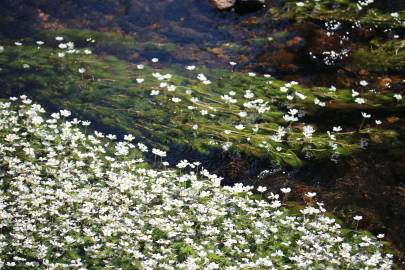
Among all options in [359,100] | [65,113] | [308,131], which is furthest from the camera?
[359,100]

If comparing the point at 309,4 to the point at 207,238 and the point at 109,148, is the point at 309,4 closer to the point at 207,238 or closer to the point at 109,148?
the point at 109,148

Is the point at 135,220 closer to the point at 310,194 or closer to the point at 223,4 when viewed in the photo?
the point at 310,194

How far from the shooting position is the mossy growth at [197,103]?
1080cm

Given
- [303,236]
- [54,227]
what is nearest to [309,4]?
[303,236]

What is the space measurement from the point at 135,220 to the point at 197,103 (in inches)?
157

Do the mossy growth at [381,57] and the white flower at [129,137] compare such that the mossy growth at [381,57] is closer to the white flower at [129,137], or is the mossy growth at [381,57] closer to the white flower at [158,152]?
the white flower at [158,152]

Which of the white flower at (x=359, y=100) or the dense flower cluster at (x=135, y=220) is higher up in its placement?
the white flower at (x=359, y=100)

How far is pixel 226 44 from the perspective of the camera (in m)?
14.7

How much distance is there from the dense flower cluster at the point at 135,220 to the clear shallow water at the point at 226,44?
34.4 inches

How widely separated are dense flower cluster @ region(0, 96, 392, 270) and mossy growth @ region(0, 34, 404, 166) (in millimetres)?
1081

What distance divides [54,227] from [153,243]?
145 cm

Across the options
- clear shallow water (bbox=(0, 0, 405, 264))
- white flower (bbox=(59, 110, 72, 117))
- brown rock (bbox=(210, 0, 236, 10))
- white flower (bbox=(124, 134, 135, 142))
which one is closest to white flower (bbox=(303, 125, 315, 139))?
clear shallow water (bbox=(0, 0, 405, 264))

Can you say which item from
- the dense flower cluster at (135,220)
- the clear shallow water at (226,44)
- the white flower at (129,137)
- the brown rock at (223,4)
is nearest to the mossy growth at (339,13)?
the clear shallow water at (226,44)

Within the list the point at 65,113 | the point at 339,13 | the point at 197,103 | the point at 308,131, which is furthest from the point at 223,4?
the point at 65,113
